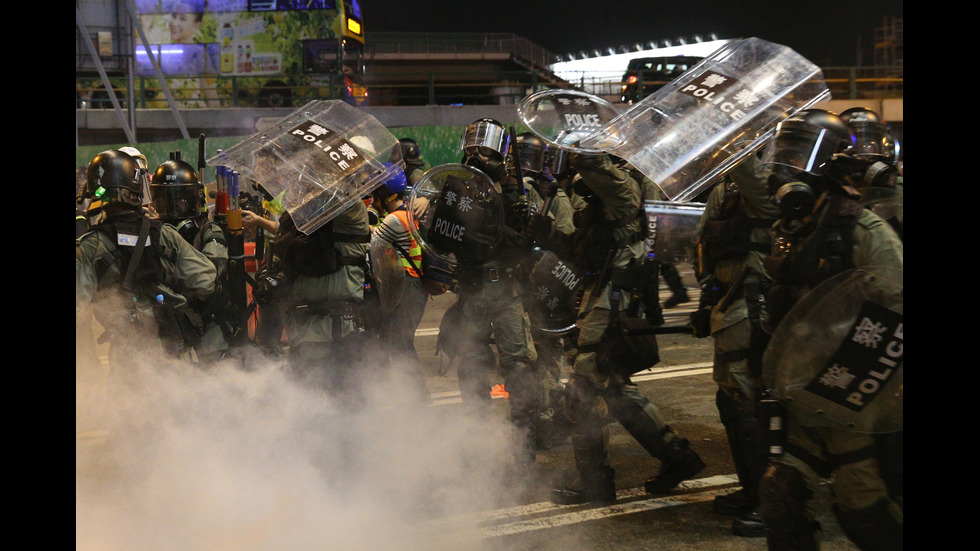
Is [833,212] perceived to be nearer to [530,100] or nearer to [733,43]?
[733,43]

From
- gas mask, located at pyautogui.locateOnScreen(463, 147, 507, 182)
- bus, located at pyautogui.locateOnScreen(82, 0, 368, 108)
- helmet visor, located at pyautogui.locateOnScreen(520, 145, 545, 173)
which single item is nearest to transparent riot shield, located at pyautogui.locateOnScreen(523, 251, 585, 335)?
gas mask, located at pyautogui.locateOnScreen(463, 147, 507, 182)

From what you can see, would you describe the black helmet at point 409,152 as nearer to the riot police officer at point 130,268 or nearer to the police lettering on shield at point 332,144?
the riot police officer at point 130,268

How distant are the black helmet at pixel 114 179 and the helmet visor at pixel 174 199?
432 mm

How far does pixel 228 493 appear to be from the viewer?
3.65 metres

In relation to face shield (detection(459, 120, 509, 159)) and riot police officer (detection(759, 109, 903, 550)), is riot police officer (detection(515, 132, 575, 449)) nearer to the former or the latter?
face shield (detection(459, 120, 509, 159))

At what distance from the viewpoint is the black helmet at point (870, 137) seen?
3312 millimetres

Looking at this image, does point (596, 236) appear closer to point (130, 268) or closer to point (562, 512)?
point (562, 512)

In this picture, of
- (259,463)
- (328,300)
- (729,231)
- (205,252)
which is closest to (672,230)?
(729,231)

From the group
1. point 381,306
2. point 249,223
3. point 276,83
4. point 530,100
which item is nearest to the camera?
point 530,100

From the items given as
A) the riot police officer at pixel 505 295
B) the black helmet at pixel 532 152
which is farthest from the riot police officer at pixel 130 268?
the black helmet at pixel 532 152

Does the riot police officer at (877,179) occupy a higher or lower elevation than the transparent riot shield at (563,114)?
lower

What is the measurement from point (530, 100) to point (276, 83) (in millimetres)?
14580
